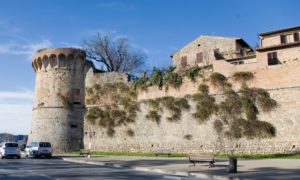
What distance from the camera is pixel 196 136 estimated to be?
28.7m

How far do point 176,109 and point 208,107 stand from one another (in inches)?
117

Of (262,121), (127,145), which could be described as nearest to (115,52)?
(127,145)

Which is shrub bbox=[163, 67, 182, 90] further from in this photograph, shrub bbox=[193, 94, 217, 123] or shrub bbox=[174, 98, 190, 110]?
shrub bbox=[193, 94, 217, 123]

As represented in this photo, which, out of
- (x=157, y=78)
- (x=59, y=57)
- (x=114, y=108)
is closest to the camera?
(x=157, y=78)

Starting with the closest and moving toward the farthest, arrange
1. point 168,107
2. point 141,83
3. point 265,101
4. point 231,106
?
1. point 265,101
2. point 231,106
3. point 168,107
4. point 141,83

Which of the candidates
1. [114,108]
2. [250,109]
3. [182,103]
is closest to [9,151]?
[114,108]

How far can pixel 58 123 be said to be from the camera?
36594mm

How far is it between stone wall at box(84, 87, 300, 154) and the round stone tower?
5.89 feet

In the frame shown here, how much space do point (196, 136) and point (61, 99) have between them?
49.4 ft

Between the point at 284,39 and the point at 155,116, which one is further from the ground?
the point at 284,39

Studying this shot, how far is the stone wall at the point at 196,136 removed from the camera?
80.6 feet

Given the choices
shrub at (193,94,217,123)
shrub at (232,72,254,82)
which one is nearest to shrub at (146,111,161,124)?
shrub at (193,94,217,123)

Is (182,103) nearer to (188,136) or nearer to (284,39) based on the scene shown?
(188,136)

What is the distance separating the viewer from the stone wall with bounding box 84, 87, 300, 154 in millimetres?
24562
